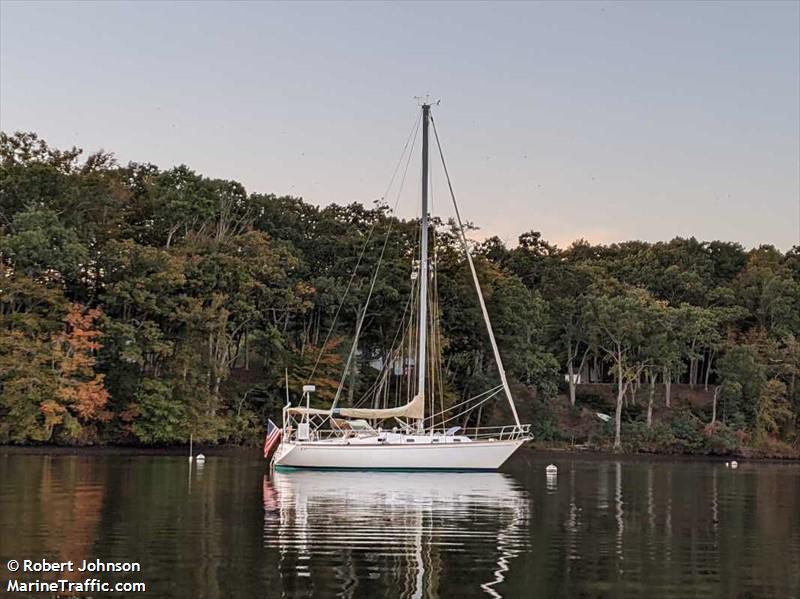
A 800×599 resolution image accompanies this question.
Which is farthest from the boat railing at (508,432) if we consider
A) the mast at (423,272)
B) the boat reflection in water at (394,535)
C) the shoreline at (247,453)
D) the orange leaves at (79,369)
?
the orange leaves at (79,369)

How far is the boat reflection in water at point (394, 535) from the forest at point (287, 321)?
23.6 metres

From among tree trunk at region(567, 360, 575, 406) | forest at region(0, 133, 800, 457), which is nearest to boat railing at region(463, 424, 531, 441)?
forest at region(0, 133, 800, 457)

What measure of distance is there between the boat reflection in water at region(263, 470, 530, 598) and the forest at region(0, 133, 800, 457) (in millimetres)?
23640

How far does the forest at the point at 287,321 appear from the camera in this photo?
57.4 metres

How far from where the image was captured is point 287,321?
222 feet

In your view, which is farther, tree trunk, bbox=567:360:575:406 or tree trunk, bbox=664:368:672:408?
tree trunk, bbox=567:360:575:406

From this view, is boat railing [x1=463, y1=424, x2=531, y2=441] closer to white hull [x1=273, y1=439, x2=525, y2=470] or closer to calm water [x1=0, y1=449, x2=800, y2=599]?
white hull [x1=273, y1=439, x2=525, y2=470]

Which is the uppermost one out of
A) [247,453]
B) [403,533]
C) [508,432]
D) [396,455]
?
[508,432]

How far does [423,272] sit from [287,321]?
76.3 ft

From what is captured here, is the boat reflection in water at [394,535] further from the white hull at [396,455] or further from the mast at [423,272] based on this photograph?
the mast at [423,272]

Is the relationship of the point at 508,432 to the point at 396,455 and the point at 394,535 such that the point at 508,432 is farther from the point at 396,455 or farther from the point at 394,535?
the point at 394,535

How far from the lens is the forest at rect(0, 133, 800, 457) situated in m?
57.4

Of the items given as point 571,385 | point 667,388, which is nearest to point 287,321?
point 571,385

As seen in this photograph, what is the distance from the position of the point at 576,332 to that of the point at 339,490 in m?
Result: 42.7
